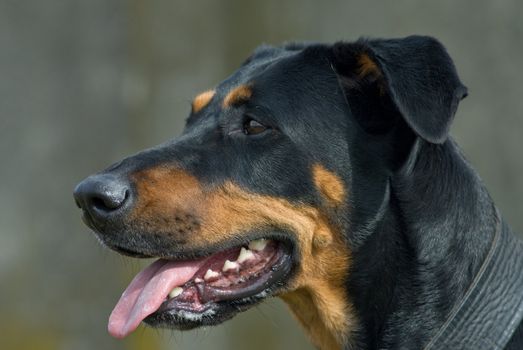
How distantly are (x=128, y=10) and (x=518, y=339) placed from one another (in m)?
5.32

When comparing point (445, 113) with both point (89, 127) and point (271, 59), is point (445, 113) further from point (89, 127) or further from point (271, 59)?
point (89, 127)

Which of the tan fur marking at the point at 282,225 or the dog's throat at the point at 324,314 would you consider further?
the dog's throat at the point at 324,314

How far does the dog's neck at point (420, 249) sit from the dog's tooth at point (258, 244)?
1.22 ft

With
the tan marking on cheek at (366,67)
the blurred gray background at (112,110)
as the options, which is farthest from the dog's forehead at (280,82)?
the blurred gray background at (112,110)

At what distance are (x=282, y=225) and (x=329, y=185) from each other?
0.87ft

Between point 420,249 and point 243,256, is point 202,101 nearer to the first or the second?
point 243,256

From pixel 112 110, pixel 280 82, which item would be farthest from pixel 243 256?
pixel 112 110

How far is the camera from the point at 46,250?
27.2ft

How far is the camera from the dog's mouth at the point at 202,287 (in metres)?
3.99

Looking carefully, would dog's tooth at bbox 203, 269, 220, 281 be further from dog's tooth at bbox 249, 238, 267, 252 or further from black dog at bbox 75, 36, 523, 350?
dog's tooth at bbox 249, 238, 267, 252

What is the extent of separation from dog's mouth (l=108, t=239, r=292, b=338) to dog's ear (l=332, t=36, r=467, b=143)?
70 cm

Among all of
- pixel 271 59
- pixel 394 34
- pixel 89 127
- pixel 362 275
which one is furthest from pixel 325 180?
pixel 89 127

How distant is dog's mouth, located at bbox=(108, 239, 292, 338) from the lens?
399 cm

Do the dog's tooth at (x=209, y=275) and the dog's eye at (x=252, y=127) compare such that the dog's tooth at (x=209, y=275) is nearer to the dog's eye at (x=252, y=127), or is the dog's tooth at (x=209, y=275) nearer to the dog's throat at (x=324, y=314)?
the dog's throat at (x=324, y=314)
